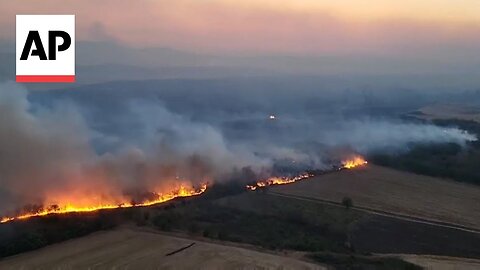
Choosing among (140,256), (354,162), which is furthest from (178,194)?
(354,162)

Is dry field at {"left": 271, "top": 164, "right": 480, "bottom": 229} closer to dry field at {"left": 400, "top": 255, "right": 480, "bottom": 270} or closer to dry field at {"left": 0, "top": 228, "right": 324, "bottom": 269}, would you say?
dry field at {"left": 400, "top": 255, "right": 480, "bottom": 270}

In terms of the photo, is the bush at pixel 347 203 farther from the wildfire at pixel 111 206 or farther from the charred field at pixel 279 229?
the wildfire at pixel 111 206

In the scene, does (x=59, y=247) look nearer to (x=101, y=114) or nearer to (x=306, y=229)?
(x=306, y=229)

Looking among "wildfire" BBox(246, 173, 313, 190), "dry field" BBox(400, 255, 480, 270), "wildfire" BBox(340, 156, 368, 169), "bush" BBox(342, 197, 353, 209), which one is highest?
"wildfire" BBox(340, 156, 368, 169)

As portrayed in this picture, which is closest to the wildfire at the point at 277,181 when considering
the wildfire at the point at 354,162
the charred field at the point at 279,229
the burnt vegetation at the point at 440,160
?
the charred field at the point at 279,229

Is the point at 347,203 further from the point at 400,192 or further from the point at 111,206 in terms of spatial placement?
the point at 111,206

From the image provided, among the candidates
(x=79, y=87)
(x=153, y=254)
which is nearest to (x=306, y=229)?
(x=153, y=254)

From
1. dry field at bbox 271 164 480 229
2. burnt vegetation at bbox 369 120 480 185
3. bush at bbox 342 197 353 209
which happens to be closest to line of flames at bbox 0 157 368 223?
dry field at bbox 271 164 480 229
